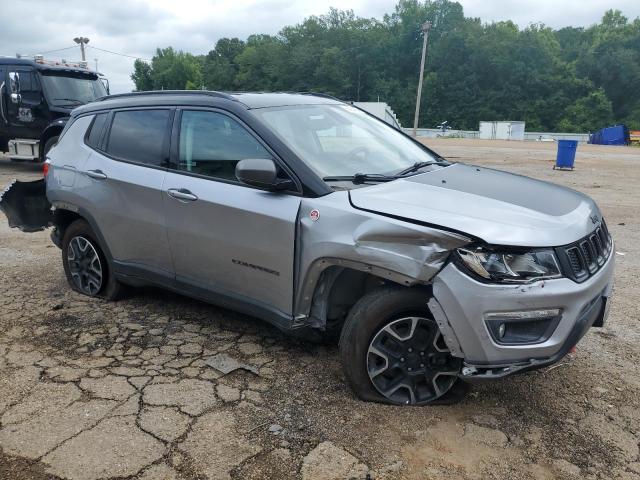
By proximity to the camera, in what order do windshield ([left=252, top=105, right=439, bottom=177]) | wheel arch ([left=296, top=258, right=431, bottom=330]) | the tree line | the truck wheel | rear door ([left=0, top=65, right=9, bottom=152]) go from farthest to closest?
the tree line, rear door ([left=0, top=65, right=9, bottom=152]), windshield ([left=252, top=105, right=439, bottom=177]), wheel arch ([left=296, top=258, right=431, bottom=330]), the truck wheel

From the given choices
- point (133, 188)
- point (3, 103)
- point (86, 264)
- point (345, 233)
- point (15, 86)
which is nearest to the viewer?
point (345, 233)

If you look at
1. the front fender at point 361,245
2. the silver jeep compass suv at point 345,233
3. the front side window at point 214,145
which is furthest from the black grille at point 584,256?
the front side window at point 214,145

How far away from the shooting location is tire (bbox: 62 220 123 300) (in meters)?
4.57

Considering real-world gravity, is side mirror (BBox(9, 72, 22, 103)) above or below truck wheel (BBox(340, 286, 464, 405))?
Answer: above

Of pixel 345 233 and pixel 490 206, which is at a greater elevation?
pixel 490 206

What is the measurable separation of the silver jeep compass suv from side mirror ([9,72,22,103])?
9.76m

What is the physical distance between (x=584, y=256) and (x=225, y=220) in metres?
2.04

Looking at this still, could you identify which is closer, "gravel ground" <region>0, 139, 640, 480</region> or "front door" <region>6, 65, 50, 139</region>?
"gravel ground" <region>0, 139, 640, 480</region>

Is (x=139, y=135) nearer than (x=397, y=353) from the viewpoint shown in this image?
No

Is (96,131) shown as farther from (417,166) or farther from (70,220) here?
(417,166)

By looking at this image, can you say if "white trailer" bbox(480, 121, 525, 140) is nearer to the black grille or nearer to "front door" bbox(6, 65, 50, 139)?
"front door" bbox(6, 65, 50, 139)

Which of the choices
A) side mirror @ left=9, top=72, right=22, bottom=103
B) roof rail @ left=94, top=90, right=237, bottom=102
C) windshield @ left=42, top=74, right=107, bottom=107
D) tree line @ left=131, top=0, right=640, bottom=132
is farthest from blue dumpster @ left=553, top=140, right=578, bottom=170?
tree line @ left=131, top=0, right=640, bottom=132

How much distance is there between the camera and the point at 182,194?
365cm

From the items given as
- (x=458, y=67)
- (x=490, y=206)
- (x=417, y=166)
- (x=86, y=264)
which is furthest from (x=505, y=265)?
(x=458, y=67)
